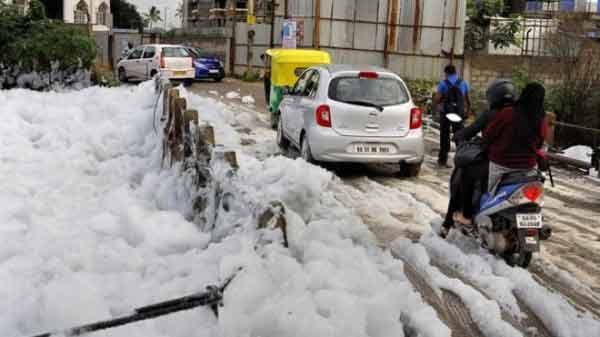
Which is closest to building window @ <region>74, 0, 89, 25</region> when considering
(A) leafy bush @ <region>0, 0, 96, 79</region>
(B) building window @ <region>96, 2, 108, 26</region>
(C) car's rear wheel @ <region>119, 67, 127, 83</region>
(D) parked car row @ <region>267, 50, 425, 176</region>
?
(B) building window @ <region>96, 2, 108, 26</region>

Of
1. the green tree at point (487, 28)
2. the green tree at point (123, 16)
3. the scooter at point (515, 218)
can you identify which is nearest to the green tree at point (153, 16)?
the green tree at point (123, 16)

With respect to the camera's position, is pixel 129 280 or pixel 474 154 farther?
pixel 474 154

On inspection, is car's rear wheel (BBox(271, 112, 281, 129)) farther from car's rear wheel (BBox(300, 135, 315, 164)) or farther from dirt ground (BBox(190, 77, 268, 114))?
car's rear wheel (BBox(300, 135, 315, 164))

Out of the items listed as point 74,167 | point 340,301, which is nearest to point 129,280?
point 340,301

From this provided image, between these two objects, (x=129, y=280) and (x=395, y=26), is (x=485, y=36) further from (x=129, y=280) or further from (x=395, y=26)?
(x=129, y=280)

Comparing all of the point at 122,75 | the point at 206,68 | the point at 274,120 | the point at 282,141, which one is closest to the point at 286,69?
the point at 274,120

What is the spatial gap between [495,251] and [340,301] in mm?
2643

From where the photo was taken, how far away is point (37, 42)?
589 inches

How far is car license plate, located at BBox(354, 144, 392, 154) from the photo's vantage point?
382 inches

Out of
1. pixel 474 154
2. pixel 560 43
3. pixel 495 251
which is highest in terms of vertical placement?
pixel 560 43

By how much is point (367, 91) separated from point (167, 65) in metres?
17.1

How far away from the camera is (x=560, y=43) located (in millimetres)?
16656

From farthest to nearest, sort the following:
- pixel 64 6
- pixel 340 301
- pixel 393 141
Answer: pixel 64 6
pixel 393 141
pixel 340 301

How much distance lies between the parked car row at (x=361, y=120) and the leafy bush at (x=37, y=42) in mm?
7445
